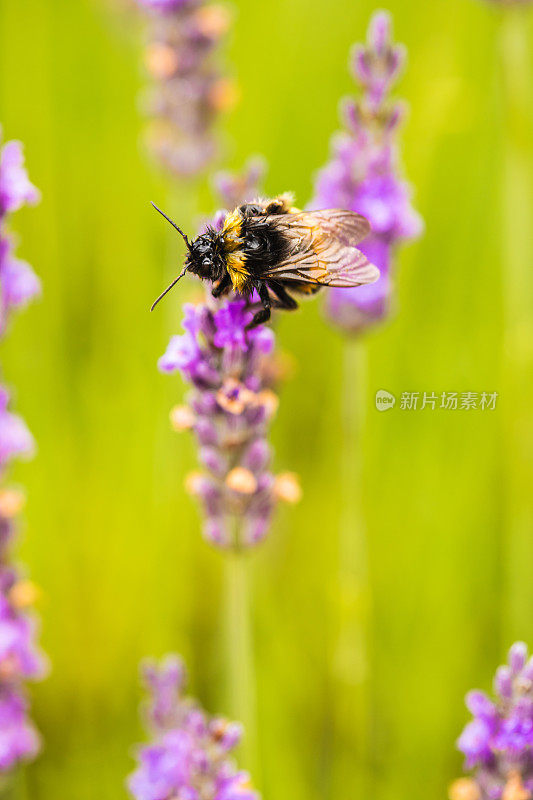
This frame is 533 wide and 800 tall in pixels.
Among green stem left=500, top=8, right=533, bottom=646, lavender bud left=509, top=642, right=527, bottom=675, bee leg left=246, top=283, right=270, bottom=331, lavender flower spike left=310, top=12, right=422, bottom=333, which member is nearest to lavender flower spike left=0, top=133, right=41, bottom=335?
bee leg left=246, top=283, right=270, bottom=331

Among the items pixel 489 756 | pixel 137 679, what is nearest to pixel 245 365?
pixel 489 756

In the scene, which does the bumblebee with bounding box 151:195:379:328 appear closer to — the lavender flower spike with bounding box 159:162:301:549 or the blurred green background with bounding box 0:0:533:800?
the lavender flower spike with bounding box 159:162:301:549

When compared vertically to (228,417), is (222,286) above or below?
above

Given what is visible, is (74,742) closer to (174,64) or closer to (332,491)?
(332,491)

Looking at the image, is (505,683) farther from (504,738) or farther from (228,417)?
(228,417)

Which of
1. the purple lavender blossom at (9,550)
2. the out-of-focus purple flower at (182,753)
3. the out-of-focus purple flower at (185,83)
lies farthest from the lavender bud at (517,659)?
the out-of-focus purple flower at (185,83)

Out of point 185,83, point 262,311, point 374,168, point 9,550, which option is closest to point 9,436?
point 9,550
